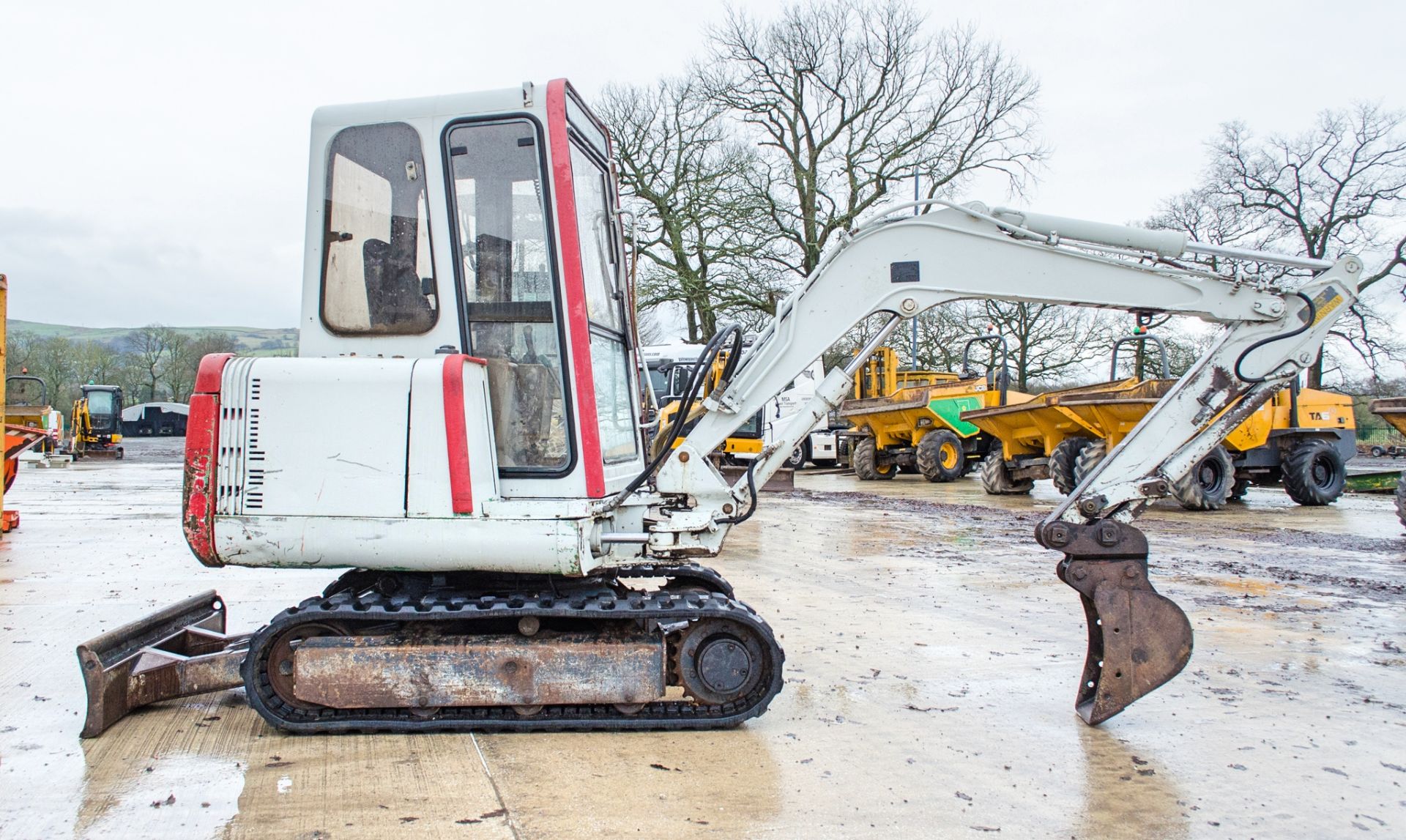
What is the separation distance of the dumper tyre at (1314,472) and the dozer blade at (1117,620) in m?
11.6

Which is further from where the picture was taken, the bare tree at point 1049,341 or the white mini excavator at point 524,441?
the bare tree at point 1049,341

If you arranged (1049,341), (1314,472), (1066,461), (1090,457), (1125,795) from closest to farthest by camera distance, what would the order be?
(1125,795) < (1090,457) < (1314,472) < (1066,461) < (1049,341)

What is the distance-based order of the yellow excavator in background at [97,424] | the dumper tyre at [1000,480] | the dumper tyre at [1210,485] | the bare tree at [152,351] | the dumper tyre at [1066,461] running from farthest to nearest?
1. the bare tree at [152,351]
2. the yellow excavator in background at [97,424]
3. the dumper tyre at [1000,480]
4. the dumper tyre at [1066,461]
5. the dumper tyre at [1210,485]

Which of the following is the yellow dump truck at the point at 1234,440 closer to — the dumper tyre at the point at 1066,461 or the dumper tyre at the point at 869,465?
the dumper tyre at the point at 1066,461

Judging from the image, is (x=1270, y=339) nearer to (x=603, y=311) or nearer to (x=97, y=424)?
(x=603, y=311)

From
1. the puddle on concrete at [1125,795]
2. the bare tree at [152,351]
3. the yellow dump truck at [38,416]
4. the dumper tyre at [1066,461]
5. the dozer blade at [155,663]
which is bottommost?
the puddle on concrete at [1125,795]

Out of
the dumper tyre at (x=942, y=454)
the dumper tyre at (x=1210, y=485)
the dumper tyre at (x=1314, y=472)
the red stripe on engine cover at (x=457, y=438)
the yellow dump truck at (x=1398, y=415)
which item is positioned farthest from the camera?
the dumper tyre at (x=942, y=454)

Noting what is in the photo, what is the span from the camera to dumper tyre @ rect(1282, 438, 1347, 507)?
14.0 metres

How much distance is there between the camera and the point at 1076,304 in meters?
4.54

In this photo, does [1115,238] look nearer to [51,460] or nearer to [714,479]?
[714,479]

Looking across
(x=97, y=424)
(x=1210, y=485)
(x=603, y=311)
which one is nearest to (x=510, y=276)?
(x=603, y=311)

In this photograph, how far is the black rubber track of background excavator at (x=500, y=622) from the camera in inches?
160

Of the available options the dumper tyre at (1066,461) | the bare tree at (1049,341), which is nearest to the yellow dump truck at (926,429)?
the dumper tyre at (1066,461)

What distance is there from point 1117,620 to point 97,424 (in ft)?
146
